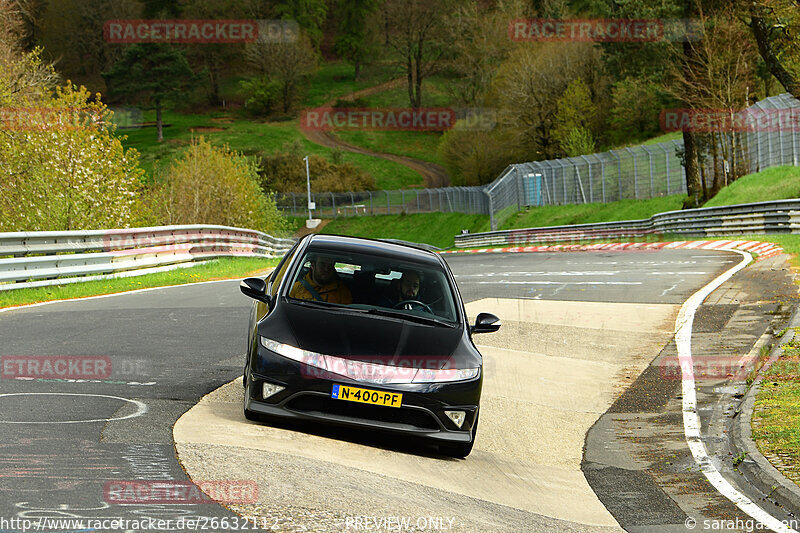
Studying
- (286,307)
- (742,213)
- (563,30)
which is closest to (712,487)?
(286,307)

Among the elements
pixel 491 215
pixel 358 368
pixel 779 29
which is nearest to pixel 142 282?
pixel 358 368

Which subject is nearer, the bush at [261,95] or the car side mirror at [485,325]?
the car side mirror at [485,325]

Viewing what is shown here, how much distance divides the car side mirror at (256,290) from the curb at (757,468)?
3.98 m

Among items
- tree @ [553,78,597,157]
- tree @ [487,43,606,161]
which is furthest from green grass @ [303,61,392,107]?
tree @ [553,78,597,157]

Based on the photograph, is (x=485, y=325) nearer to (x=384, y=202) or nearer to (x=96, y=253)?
(x=96, y=253)

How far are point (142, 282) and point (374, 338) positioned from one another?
594 inches

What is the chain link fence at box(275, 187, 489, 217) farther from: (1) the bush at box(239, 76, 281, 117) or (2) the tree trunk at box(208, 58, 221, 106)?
(2) the tree trunk at box(208, 58, 221, 106)

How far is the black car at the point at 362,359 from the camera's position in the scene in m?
7.35

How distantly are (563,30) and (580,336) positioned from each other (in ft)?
233

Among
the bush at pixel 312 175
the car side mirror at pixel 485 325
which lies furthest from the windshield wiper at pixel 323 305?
the bush at pixel 312 175

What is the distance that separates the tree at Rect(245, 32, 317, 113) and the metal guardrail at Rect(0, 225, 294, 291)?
105 m

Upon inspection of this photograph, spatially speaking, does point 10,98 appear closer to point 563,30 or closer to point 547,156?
point 547,156

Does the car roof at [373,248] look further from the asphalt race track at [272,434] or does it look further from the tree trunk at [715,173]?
the tree trunk at [715,173]

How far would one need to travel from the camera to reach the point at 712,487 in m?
7.55
